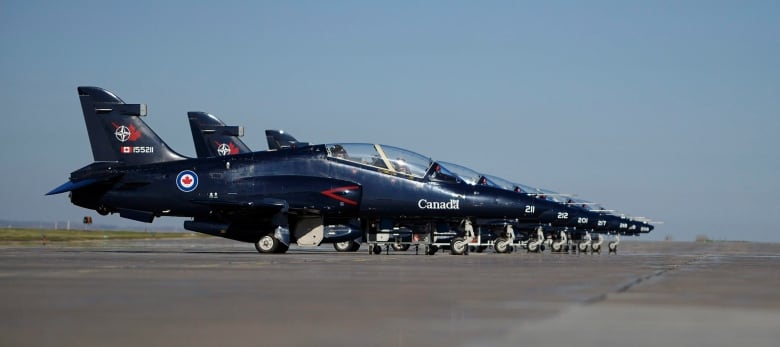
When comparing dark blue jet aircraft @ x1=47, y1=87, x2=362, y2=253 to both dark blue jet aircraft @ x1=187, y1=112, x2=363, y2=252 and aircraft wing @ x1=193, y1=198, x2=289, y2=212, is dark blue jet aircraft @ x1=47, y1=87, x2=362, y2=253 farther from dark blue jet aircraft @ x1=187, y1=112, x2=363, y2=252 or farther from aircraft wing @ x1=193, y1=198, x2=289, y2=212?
dark blue jet aircraft @ x1=187, y1=112, x2=363, y2=252

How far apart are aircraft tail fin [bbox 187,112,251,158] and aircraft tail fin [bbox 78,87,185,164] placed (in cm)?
920

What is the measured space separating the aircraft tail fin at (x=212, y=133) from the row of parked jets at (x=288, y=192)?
9534 mm

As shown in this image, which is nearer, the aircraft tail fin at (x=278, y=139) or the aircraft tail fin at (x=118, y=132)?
the aircraft tail fin at (x=118, y=132)

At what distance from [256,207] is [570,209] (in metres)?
15.3

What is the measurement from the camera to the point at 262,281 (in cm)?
1480

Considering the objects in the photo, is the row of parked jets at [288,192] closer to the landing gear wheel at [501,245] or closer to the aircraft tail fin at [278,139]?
the landing gear wheel at [501,245]

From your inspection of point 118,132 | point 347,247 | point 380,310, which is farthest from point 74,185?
point 380,310

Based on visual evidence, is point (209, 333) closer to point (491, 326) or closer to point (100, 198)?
point (491, 326)

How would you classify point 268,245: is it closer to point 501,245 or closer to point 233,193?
point 233,193

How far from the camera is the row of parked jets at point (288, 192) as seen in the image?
32.4 m

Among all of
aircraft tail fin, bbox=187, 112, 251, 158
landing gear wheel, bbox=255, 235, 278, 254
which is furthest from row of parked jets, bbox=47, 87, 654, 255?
aircraft tail fin, bbox=187, 112, 251, 158

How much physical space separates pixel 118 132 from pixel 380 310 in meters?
25.4

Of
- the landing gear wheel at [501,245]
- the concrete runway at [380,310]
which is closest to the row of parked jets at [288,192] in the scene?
the landing gear wheel at [501,245]

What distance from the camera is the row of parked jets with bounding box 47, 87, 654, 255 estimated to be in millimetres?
32375
